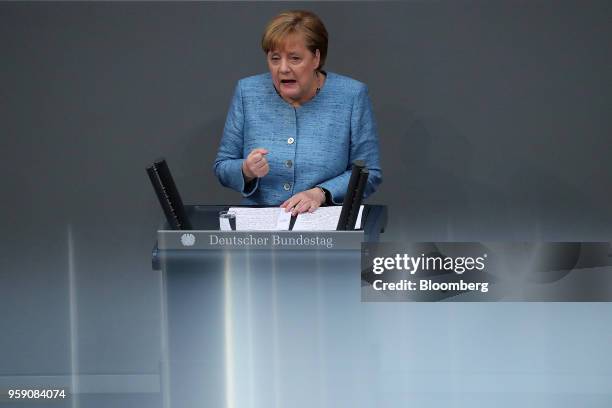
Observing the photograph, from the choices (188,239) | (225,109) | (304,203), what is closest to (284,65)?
(304,203)

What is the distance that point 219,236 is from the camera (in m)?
2.39

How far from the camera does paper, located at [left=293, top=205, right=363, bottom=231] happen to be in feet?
9.20

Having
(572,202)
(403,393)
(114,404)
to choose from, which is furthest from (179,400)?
(572,202)

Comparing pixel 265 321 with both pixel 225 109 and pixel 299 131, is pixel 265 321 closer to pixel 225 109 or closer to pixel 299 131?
pixel 299 131

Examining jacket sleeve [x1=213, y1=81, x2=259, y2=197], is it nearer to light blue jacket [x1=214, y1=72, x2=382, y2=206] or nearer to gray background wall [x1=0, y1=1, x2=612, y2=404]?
light blue jacket [x1=214, y1=72, x2=382, y2=206]

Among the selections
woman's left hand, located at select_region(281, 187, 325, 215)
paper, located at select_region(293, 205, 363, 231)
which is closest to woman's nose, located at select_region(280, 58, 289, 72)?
woman's left hand, located at select_region(281, 187, 325, 215)

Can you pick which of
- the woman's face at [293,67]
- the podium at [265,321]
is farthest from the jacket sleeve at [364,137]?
the podium at [265,321]

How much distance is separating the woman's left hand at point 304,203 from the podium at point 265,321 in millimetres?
527

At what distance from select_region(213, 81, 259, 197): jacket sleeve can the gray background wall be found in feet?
4.04

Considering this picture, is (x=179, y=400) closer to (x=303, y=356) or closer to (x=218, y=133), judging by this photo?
(x=303, y=356)

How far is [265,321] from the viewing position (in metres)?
2.40

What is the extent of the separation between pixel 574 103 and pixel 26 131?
213 centimetres

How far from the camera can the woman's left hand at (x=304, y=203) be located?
2.94 metres

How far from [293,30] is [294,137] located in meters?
0.31
